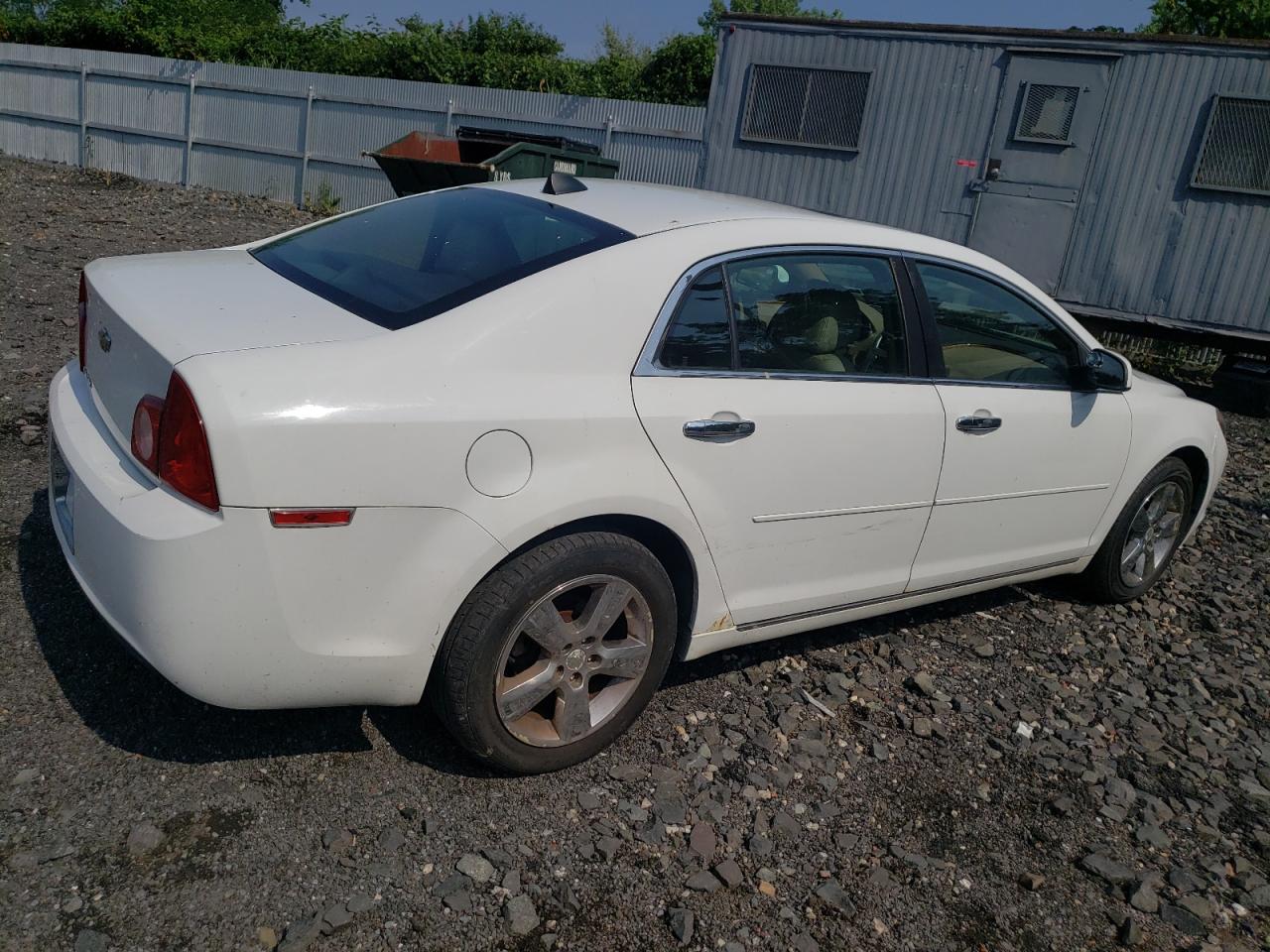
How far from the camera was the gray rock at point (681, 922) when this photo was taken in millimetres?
2529

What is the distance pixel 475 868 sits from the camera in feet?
8.71

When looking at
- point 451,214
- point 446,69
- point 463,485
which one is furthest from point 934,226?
point 446,69

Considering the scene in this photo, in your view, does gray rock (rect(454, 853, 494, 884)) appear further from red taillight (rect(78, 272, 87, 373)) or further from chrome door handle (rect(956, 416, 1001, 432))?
chrome door handle (rect(956, 416, 1001, 432))

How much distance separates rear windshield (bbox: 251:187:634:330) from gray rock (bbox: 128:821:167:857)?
1.39 meters

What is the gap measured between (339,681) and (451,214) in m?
1.64

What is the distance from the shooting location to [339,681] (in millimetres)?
2639

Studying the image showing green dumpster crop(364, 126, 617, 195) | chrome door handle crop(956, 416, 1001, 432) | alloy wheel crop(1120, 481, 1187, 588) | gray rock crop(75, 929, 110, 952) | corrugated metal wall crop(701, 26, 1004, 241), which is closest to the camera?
gray rock crop(75, 929, 110, 952)

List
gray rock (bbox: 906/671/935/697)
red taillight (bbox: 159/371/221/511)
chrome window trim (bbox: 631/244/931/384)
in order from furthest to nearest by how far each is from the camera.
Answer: gray rock (bbox: 906/671/935/697) < chrome window trim (bbox: 631/244/931/384) < red taillight (bbox: 159/371/221/511)

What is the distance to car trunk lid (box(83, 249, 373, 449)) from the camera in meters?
2.59

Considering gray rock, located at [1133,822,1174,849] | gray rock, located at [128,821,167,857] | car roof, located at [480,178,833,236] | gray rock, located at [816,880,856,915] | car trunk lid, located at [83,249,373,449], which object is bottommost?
gray rock, located at [128,821,167,857]

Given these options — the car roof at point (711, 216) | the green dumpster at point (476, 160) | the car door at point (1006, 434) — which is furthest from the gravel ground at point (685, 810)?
the green dumpster at point (476, 160)

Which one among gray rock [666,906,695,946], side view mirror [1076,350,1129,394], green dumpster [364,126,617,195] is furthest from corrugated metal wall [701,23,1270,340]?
gray rock [666,906,695,946]

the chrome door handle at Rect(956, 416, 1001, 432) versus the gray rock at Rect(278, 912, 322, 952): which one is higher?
the chrome door handle at Rect(956, 416, 1001, 432)

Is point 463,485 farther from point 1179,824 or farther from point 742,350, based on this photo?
point 1179,824
